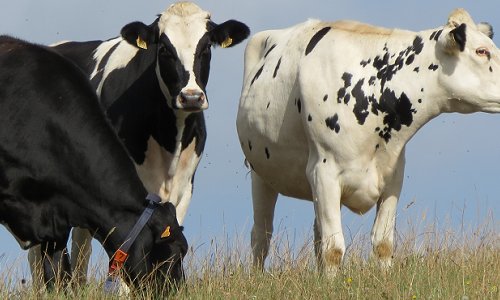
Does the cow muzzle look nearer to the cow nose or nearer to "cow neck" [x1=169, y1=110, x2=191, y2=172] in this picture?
the cow nose

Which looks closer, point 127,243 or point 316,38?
point 127,243

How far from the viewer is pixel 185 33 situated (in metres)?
8.01

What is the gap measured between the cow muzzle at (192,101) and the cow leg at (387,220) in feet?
6.17

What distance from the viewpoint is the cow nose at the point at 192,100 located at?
24.4 ft

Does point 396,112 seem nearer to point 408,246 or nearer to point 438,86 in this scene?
point 438,86

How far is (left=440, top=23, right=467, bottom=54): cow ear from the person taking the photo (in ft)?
24.0

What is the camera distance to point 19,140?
6355 millimetres

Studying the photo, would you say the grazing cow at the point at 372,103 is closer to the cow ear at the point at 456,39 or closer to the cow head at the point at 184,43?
the cow ear at the point at 456,39

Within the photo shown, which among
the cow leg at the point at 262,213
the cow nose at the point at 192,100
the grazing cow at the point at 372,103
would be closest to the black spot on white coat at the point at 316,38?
the grazing cow at the point at 372,103

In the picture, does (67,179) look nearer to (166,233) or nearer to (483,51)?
(166,233)

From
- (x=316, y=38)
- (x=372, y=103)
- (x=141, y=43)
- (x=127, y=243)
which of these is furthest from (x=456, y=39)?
Answer: (x=127, y=243)

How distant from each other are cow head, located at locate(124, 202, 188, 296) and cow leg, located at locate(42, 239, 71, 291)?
0.84m

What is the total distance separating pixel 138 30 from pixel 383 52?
2.30 meters

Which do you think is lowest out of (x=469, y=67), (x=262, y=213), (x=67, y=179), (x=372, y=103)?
(x=262, y=213)
